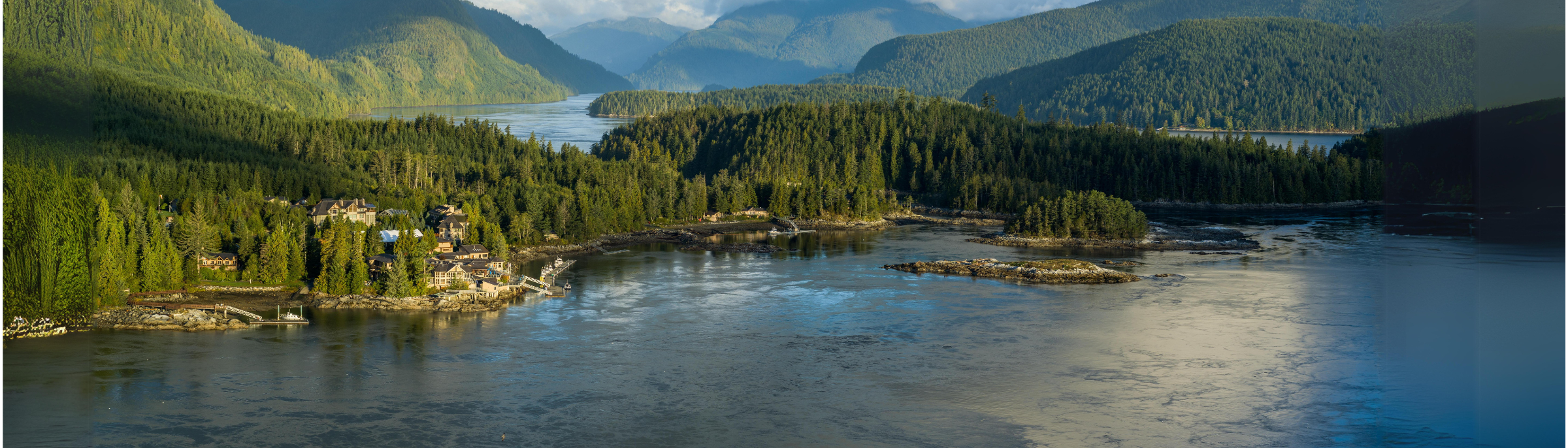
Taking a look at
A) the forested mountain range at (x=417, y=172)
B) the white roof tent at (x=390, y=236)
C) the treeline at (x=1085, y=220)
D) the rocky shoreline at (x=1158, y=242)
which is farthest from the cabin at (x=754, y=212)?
the white roof tent at (x=390, y=236)

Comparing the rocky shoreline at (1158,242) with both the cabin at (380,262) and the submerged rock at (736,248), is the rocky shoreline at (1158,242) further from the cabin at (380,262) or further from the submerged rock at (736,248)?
the cabin at (380,262)

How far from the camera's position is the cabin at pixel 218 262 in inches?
2574

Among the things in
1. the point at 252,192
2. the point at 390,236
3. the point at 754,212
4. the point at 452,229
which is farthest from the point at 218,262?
the point at 754,212

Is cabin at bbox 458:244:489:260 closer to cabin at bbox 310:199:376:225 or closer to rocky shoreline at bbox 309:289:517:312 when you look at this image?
rocky shoreline at bbox 309:289:517:312

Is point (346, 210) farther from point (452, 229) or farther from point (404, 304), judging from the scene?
point (404, 304)

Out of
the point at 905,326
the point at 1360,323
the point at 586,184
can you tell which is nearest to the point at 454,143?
the point at 586,184

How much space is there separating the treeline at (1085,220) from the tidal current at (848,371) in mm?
24780

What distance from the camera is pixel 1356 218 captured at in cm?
11438

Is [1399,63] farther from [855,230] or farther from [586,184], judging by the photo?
[586,184]

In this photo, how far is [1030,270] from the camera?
243ft

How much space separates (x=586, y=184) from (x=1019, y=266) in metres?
52.3

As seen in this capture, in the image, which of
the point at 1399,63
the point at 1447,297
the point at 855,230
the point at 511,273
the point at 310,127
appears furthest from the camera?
the point at 310,127

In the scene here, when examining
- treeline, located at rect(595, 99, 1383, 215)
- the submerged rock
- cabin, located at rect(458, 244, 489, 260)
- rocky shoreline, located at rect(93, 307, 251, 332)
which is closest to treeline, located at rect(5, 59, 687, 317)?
rocky shoreline, located at rect(93, 307, 251, 332)

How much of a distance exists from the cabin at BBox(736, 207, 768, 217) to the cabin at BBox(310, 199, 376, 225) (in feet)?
129
